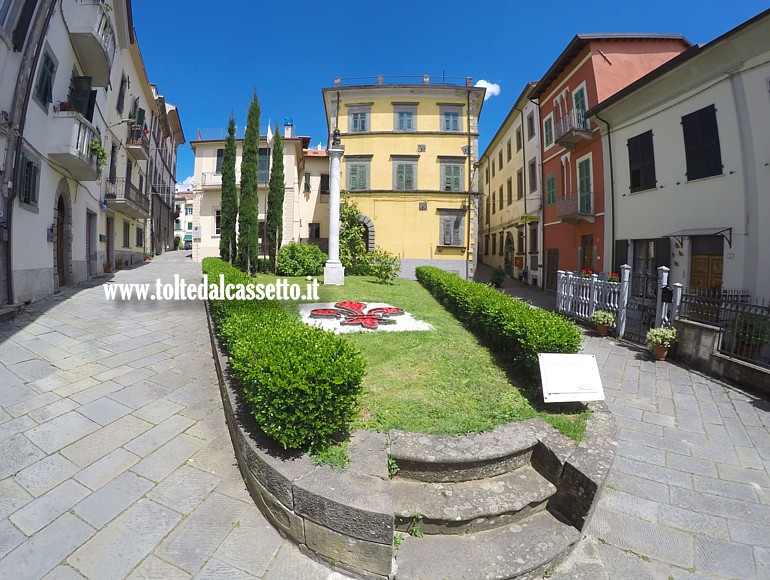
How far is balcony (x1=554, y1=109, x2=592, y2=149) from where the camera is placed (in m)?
14.4

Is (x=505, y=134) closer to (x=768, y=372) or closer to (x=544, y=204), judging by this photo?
(x=544, y=204)

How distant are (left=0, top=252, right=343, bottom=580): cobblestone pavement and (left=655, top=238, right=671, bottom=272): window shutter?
13123 mm

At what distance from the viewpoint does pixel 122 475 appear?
9.62 feet

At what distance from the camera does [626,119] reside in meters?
12.6

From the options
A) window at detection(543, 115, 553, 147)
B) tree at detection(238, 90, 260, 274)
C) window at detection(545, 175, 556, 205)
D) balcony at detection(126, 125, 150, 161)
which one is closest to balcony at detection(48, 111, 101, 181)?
tree at detection(238, 90, 260, 274)

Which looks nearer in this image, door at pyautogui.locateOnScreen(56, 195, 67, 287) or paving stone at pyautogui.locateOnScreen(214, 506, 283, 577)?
paving stone at pyautogui.locateOnScreen(214, 506, 283, 577)

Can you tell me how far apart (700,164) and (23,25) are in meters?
17.5

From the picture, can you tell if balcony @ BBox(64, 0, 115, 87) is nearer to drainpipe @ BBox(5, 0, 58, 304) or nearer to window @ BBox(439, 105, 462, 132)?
drainpipe @ BBox(5, 0, 58, 304)

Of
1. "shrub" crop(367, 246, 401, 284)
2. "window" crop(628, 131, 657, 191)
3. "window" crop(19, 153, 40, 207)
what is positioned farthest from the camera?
"shrub" crop(367, 246, 401, 284)

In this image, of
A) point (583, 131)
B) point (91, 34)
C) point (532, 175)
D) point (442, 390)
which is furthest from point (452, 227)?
point (442, 390)

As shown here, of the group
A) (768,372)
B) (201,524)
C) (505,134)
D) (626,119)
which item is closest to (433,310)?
(768,372)

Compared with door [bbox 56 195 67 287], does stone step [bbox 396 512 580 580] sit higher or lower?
lower

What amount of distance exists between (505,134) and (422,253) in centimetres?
1095

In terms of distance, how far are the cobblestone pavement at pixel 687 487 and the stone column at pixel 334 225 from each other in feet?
34.7
